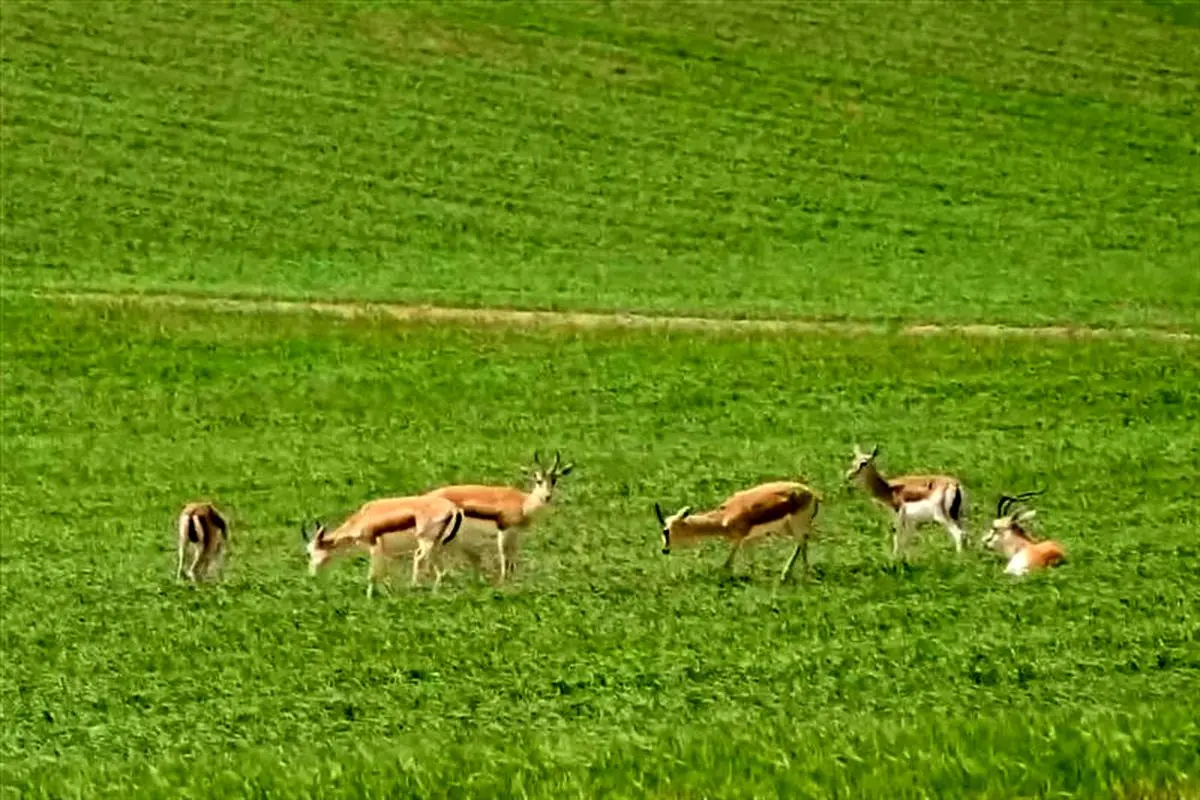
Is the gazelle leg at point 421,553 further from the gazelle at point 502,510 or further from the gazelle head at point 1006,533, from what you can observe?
the gazelle head at point 1006,533

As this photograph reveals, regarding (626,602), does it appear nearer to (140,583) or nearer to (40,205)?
(140,583)

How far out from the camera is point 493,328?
106 feet

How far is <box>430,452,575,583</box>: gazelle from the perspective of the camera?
17.2 m

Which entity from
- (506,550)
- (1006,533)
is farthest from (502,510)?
(1006,533)

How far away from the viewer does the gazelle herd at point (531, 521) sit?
16.7 meters

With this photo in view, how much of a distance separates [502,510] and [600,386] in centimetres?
1121

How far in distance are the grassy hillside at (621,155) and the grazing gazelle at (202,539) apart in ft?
53.0

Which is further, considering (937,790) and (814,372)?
(814,372)

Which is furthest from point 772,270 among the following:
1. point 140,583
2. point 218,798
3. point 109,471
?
point 218,798

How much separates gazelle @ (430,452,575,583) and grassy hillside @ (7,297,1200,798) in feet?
1.16

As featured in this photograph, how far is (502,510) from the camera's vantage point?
17.2 metres

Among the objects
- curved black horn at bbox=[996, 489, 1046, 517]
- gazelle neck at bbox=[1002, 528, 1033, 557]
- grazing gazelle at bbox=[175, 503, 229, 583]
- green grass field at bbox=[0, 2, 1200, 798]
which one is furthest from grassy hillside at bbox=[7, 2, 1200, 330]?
A: grazing gazelle at bbox=[175, 503, 229, 583]

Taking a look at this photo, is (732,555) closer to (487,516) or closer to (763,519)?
(763,519)

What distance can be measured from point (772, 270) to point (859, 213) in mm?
4746
